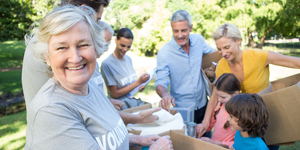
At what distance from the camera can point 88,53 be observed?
1112mm

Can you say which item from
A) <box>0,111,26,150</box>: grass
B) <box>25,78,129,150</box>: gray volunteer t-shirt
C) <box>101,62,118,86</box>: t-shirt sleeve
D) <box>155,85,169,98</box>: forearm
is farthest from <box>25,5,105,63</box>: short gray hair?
<box>0,111,26,150</box>: grass

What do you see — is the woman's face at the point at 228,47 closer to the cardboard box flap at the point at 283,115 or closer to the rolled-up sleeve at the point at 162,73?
the cardboard box flap at the point at 283,115

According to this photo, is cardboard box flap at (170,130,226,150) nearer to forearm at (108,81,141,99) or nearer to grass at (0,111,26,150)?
forearm at (108,81,141,99)

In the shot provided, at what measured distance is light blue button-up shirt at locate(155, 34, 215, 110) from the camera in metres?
2.94

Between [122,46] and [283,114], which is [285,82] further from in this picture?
[122,46]

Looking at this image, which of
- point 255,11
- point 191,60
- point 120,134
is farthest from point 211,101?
point 255,11

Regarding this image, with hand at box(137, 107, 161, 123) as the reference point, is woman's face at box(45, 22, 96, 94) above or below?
above

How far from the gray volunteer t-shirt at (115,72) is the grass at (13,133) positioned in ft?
6.92

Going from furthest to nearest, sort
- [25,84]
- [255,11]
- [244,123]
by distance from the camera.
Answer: [255,11]
[244,123]
[25,84]

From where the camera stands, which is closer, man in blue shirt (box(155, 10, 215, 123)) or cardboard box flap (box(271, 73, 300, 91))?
cardboard box flap (box(271, 73, 300, 91))

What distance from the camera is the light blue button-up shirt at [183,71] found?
2.94 metres

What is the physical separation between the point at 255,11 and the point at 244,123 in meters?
18.3

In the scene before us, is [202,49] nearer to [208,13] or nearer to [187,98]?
[187,98]

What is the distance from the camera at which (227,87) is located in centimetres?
218
